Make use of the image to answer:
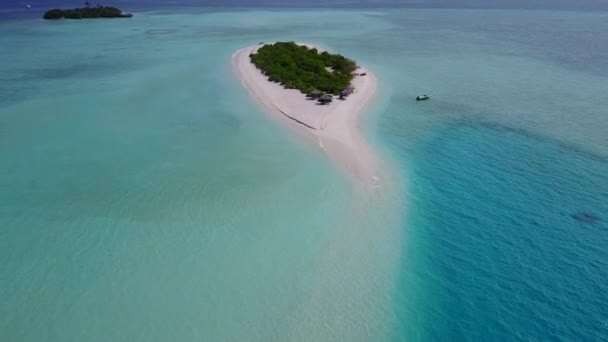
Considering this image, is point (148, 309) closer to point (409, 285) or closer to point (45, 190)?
point (409, 285)

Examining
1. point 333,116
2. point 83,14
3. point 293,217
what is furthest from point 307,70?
point 83,14

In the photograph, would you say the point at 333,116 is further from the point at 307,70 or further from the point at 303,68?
the point at 303,68

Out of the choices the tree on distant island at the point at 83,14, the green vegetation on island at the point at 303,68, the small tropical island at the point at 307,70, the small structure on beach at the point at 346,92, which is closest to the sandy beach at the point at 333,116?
the small structure on beach at the point at 346,92

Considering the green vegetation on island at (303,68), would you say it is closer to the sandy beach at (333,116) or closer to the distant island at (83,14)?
the sandy beach at (333,116)

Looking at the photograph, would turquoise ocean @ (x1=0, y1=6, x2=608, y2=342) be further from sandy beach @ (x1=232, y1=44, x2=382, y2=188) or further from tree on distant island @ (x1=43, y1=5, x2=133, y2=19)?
tree on distant island @ (x1=43, y1=5, x2=133, y2=19)

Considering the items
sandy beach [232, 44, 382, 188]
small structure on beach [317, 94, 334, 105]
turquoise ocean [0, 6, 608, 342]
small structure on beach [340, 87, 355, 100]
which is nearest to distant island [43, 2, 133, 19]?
turquoise ocean [0, 6, 608, 342]
